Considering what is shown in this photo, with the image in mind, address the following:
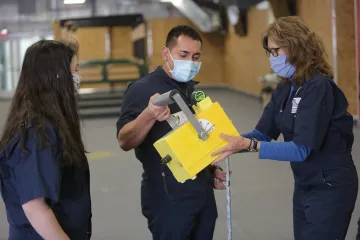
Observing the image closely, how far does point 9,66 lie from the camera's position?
68.9ft

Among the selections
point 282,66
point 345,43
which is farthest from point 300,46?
point 345,43

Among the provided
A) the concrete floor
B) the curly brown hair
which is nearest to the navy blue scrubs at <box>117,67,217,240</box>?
the curly brown hair

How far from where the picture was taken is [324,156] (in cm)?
236

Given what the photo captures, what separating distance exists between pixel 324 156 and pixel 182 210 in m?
0.66

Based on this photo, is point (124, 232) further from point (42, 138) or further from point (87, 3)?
point (87, 3)

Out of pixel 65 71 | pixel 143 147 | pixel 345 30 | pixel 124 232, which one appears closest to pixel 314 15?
pixel 345 30

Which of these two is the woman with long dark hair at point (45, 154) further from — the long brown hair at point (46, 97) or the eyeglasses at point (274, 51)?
the eyeglasses at point (274, 51)

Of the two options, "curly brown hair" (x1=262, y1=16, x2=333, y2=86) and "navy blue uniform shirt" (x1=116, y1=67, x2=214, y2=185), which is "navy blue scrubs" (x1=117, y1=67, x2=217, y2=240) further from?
"curly brown hair" (x1=262, y1=16, x2=333, y2=86)

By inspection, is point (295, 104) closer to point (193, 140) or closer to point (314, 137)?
point (314, 137)

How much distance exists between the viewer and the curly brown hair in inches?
91.4

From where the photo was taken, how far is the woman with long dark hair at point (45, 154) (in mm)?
1772

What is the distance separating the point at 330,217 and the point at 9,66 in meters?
20.0

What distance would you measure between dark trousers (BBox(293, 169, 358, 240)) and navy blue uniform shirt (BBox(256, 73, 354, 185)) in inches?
Result: 1.9

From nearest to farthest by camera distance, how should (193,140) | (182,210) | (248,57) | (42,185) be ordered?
1. (42,185)
2. (193,140)
3. (182,210)
4. (248,57)
